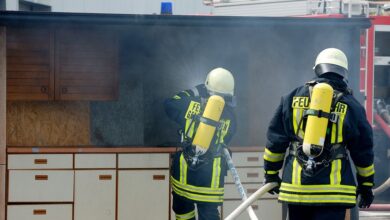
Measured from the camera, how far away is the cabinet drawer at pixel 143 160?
8.68 meters

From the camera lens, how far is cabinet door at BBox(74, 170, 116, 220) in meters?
8.61

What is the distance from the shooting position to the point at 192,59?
29.1 feet

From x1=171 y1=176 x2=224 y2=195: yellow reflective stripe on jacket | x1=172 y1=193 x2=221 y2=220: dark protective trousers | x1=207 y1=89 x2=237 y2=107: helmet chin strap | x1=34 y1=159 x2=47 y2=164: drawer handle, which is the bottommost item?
x1=172 y1=193 x2=221 y2=220: dark protective trousers

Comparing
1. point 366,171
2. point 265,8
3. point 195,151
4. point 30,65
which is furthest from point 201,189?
point 265,8

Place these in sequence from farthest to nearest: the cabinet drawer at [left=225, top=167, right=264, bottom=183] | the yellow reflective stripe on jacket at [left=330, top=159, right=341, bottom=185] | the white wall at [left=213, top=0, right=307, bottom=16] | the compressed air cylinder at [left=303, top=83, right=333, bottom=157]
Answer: the white wall at [left=213, top=0, right=307, bottom=16] < the cabinet drawer at [left=225, top=167, right=264, bottom=183] < the yellow reflective stripe on jacket at [left=330, top=159, right=341, bottom=185] < the compressed air cylinder at [left=303, top=83, right=333, bottom=157]

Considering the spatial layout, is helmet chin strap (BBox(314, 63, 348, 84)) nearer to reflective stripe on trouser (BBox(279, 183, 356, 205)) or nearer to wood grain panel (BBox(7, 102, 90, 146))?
reflective stripe on trouser (BBox(279, 183, 356, 205))

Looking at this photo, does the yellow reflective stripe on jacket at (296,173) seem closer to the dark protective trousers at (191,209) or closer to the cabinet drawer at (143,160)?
the dark protective trousers at (191,209)

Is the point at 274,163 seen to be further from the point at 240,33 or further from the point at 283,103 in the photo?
the point at 240,33

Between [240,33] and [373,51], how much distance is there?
4.75 meters

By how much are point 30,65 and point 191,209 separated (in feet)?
6.53

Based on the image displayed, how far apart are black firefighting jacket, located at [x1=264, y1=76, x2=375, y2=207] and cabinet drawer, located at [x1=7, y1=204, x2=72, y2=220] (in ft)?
8.38

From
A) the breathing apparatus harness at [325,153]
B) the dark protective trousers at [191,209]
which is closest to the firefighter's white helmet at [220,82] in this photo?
the dark protective trousers at [191,209]

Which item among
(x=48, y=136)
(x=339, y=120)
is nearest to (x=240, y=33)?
(x=48, y=136)

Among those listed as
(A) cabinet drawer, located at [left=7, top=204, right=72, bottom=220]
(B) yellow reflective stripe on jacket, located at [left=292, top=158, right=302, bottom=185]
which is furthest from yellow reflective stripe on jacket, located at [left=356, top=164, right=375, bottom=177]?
(A) cabinet drawer, located at [left=7, top=204, right=72, bottom=220]
